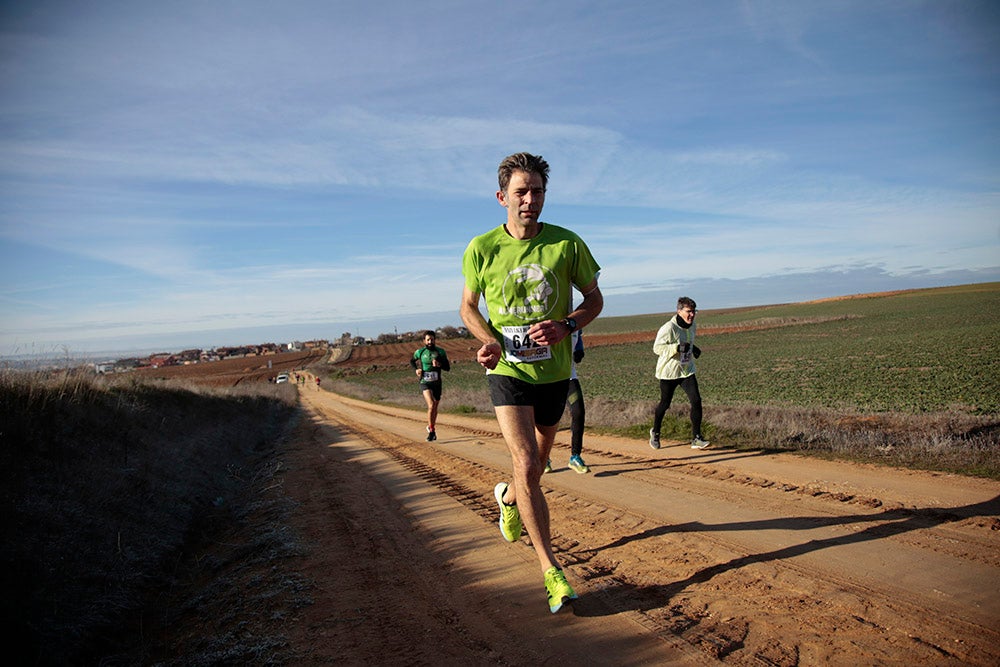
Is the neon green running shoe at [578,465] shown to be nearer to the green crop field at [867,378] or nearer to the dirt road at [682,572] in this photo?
the dirt road at [682,572]

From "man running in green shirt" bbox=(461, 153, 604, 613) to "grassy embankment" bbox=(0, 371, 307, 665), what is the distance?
63.8 inches

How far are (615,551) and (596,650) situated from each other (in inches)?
52.9

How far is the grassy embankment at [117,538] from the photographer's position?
3417mm

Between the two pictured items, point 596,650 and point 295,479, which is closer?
point 596,650

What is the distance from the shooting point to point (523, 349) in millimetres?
3352

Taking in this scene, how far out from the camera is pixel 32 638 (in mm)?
3258

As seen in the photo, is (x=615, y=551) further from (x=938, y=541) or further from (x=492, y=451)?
(x=492, y=451)

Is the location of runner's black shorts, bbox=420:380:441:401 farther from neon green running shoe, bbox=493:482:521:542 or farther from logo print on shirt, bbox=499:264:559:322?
logo print on shirt, bbox=499:264:559:322

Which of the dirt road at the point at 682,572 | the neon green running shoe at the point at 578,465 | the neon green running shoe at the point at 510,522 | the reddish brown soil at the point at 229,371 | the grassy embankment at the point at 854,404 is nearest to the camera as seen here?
the dirt road at the point at 682,572

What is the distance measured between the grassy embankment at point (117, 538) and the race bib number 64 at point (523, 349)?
2010mm

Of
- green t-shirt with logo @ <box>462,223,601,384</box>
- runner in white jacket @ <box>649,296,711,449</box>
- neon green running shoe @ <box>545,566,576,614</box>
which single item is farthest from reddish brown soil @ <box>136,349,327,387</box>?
neon green running shoe @ <box>545,566,576,614</box>

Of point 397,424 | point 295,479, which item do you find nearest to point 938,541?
point 295,479

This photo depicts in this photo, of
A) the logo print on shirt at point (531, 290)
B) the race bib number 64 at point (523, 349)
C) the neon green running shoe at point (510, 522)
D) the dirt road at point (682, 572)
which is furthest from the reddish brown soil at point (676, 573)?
the logo print on shirt at point (531, 290)

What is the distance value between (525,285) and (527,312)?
160mm
